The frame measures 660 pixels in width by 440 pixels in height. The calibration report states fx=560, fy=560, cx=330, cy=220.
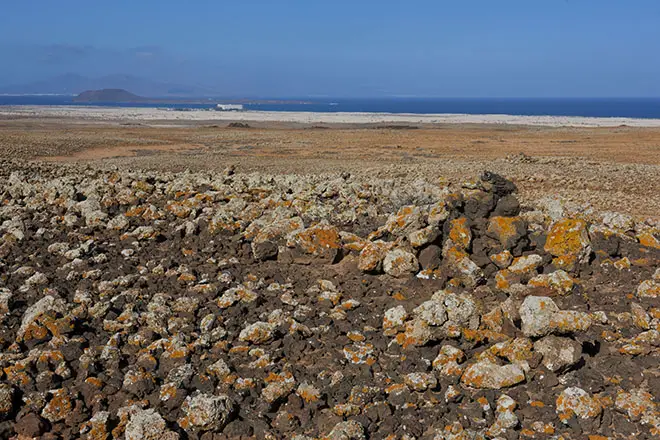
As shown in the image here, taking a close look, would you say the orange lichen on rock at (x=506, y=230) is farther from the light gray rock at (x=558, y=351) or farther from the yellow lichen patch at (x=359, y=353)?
the yellow lichen patch at (x=359, y=353)

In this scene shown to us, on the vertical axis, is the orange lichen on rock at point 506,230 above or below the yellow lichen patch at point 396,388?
above

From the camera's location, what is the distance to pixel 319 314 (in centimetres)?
661

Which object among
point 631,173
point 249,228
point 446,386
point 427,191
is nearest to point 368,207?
point 427,191

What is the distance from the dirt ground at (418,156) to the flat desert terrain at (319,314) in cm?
960

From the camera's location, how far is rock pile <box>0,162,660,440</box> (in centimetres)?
484

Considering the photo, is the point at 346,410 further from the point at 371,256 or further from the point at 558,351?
the point at 371,256

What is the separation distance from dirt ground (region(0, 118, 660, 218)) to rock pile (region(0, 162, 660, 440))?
9.87m

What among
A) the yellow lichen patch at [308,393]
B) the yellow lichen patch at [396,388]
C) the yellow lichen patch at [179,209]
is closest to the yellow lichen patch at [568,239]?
the yellow lichen patch at [396,388]

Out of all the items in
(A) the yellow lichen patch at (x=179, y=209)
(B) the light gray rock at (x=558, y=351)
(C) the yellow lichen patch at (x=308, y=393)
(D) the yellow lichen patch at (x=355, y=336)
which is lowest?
(C) the yellow lichen patch at (x=308, y=393)

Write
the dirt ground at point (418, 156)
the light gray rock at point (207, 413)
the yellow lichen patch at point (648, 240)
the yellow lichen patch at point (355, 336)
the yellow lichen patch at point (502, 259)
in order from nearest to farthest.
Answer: the light gray rock at point (207, 413) < the yellow lichen patch at point (355, 336) < the yellow lichen patch at point (502, 259) < the yellow lichen patch at point (648, 240) < the dirt ground at point (418, 156)

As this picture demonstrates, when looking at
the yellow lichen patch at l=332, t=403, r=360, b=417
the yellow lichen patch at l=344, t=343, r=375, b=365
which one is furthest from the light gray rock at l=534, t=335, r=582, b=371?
the yellow lichen patch at l=332, t=403, r=360, b=417

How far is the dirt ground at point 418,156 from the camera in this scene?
2025cm

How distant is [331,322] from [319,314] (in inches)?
9.5

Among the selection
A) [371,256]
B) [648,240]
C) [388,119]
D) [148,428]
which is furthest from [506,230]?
[388,119]
